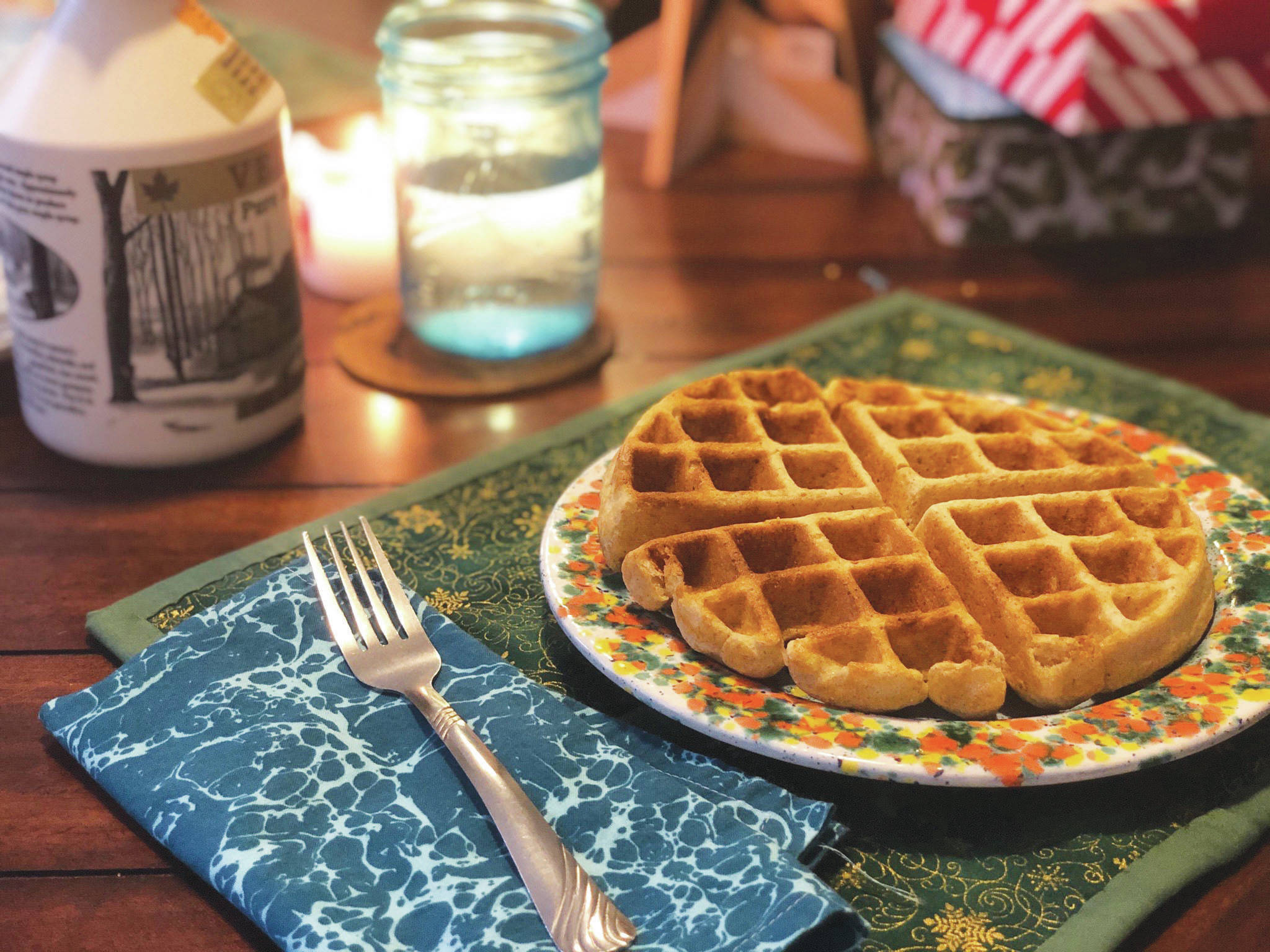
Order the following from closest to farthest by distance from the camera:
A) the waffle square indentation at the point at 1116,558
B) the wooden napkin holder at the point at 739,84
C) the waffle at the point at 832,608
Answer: the waffle at the point at 832,608 → the waffle square indentation at the point at 1116,558 → the wooden napkin holder at the point at 739,84

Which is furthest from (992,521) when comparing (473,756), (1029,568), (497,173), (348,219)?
(348,219)

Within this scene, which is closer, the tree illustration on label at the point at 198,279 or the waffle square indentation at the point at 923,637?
the waffle square indentation at the point at 923,637

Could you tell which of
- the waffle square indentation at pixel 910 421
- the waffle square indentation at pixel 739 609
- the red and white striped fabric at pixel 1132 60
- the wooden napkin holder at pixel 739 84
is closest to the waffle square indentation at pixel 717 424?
the waffle square indentation at pixel 910 421

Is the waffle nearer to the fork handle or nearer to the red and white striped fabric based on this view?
the fork handle

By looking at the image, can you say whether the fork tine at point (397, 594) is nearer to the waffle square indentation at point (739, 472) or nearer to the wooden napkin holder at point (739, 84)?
the waffle square indentation at point (739, 472)

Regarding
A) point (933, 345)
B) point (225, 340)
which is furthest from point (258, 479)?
point (933, 345)

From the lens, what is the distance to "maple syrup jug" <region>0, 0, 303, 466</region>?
3.15ft

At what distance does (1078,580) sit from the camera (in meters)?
0.85

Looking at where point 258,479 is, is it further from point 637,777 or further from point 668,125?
point 668,125

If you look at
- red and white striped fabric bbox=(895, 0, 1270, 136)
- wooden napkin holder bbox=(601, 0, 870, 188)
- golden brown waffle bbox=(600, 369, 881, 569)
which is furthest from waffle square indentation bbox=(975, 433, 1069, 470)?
wooden napkin holder bbox=(601, 0, 870, 188)

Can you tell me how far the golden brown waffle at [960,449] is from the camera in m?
0.96

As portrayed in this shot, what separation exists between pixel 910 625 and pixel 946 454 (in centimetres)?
24

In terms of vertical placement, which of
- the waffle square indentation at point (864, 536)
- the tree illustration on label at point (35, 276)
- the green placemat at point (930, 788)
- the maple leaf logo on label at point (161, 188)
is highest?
the maple leaf logo on label at point (161, 188)

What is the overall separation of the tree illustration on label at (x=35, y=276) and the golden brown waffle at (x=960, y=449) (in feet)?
2.05
